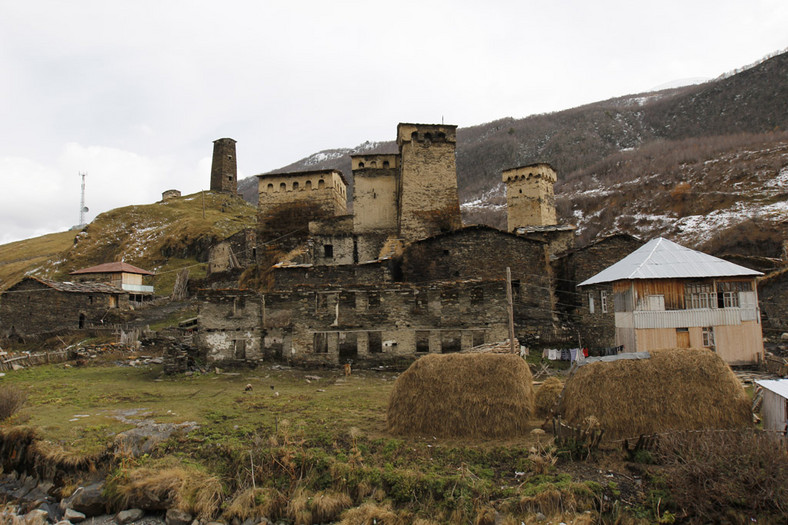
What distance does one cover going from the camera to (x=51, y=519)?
1077 cm

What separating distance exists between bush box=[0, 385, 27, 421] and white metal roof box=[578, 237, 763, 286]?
68.4ft

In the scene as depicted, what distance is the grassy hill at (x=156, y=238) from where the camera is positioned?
59.1 meters

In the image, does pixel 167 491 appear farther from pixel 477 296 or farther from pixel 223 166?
pixel 223 166

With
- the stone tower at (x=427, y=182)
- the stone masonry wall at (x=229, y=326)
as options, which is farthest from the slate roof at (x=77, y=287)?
the stone tower at (x=427, y=182)

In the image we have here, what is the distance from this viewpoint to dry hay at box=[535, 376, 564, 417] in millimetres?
12961

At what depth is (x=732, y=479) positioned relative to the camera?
28.4 ft

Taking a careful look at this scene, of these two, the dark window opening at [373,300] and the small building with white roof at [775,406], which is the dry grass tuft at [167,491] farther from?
the dark window opening at [373,300]

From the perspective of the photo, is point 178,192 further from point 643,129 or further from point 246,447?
point 643,129

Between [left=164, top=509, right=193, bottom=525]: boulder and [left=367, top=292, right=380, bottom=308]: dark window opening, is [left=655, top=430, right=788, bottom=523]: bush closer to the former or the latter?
[left=164, top=509, right=193, bottom=525]: boulder

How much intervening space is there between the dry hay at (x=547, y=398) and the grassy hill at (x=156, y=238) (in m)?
45.0

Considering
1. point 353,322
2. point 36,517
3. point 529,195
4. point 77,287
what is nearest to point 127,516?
point 36,517

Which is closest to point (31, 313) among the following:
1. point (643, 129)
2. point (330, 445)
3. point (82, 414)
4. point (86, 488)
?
point (82, 414)

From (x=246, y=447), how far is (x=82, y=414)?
21.7 ft

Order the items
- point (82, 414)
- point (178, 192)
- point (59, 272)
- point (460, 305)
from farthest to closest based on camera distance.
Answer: point (178, 192) → point (59, 272) → point (460, 305) → point (82, 414)
